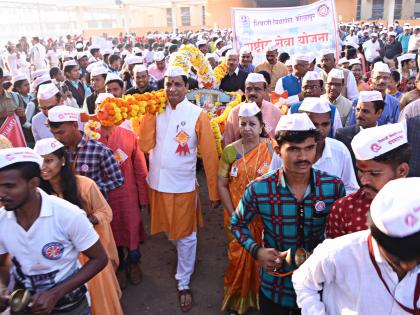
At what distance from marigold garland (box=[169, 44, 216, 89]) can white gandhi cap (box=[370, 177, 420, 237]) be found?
4.44 meters

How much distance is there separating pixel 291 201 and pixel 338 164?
0.75 meters

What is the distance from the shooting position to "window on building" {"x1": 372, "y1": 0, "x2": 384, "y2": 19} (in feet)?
123

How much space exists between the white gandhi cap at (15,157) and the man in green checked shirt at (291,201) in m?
1.16

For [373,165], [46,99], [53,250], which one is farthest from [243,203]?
[46,99]

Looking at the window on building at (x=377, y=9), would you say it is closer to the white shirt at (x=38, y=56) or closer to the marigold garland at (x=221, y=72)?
the white shirt at (x=38, y=56)

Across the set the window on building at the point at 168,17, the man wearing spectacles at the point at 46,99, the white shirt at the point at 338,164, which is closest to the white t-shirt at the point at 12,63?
the man wearing spectacles at the point at 46,99

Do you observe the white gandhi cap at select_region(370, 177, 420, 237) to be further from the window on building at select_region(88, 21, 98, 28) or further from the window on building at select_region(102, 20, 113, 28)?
the window on building at select_region(102, 20, 113, 28)

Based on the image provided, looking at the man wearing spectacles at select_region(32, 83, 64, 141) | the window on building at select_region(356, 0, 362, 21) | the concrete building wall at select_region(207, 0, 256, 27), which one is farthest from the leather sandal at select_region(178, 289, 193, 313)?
the window on building at select_region(356, 0, 362, 21)

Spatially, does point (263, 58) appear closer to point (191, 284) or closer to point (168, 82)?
point (168, 82)

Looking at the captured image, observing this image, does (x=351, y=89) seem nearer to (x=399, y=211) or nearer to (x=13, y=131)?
(x=13, y=131)

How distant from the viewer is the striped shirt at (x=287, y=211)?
2.17m

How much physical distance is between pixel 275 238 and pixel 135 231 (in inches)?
78.5

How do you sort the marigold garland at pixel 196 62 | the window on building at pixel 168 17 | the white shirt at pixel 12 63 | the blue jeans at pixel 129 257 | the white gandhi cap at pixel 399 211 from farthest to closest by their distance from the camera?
the window on building at pixel 168 17 → the white shirt at pixel 12 63 → the marigold garland at pixel 196 62 → the blue jeans at pixel 129 257 → the white gandhi cap at pixel 399 211

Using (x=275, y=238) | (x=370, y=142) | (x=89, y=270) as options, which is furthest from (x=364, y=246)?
(x=89, y=270)
